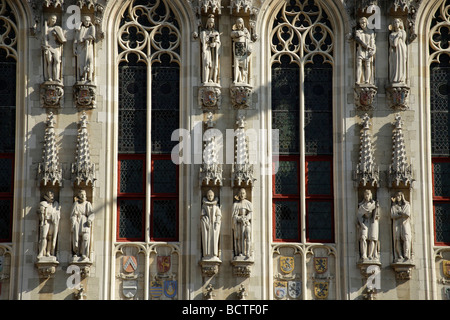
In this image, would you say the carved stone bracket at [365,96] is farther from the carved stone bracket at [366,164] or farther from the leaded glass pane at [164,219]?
the leaded glass pane at [164,219]

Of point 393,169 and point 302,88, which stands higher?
point 302,88

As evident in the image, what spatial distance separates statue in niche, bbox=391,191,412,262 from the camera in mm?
29188

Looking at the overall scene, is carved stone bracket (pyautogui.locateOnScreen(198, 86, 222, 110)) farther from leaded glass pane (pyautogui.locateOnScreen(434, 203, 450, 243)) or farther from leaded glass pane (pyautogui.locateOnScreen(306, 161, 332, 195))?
leaded glass pane (pyautogui.locateOnScreen(434, 203, 450, 243))

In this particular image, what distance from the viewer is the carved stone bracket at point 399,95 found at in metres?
30.0

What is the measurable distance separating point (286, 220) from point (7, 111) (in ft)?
28.2

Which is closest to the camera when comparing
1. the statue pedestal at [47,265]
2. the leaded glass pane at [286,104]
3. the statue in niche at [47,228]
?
the statue pedestal at [47,265]

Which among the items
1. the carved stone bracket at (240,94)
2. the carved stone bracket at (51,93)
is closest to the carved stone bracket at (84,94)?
the carved stone bracket at (51,93)

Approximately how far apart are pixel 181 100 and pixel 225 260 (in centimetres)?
479

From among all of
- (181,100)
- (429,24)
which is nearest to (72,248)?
(181,100)

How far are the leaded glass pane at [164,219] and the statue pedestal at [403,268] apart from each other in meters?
6.23

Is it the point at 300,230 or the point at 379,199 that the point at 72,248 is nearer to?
the point at 300,230
